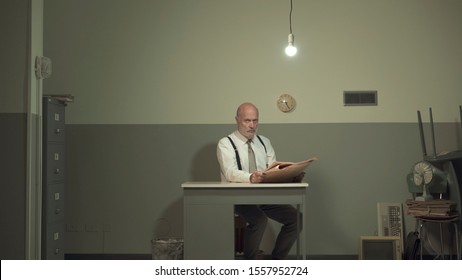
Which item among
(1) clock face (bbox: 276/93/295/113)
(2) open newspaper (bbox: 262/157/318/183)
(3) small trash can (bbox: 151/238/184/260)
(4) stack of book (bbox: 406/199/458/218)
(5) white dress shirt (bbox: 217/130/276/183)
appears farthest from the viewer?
(1) clock face (bbox: 276/93/295/113)

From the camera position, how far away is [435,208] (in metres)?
5.07

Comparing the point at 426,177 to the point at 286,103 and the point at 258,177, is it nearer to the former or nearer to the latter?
the point at 286,103

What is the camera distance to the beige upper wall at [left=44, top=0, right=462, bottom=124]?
5863 millimetres

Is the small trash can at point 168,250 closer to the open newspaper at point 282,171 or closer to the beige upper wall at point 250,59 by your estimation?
the open newspaper at point 282,171

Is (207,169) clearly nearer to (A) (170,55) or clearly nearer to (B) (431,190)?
(A) (170,55)

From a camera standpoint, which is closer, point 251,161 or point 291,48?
point 251,161

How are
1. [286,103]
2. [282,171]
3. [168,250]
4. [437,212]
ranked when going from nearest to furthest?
[282,171], [437,212], [168,250], [286,103]

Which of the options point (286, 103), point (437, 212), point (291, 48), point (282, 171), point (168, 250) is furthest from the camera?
point (286, 103)

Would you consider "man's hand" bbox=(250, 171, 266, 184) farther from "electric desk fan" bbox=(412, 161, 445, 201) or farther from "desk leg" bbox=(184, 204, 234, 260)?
"electric desk fan" bbox=(412, 161, 445, 201)

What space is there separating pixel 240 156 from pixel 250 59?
119 centimetres

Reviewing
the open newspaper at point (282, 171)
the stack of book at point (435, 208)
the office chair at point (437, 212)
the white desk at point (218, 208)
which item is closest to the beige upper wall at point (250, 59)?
the office chair at point (437, 212)

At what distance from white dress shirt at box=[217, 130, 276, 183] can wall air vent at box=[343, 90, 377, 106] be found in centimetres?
99

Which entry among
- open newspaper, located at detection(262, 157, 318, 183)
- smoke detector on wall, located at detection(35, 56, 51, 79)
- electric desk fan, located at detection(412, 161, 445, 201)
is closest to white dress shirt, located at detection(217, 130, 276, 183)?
open newspaper, located at detection(262, 157, 318, 183)

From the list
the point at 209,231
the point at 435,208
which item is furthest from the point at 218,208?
the point at 435,208
